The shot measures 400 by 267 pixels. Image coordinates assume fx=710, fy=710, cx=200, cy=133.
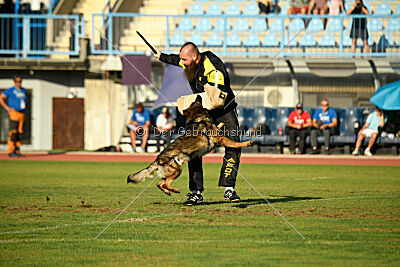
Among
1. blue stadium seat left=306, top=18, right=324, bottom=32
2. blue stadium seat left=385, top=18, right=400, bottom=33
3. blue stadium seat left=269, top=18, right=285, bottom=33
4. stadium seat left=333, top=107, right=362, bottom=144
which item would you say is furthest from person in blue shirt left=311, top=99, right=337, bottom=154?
blue stadium seat left=269, top=18, right=285, bottom=33

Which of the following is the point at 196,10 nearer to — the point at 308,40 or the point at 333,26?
the point at 308,40

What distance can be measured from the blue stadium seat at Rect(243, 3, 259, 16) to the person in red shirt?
6.32 meters

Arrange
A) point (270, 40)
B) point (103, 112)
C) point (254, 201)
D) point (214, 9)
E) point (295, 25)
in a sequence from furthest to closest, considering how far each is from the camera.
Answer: point (214, 9) < point (103, 112) < point (270, 40) < point (295, 25) < point (254, 201)

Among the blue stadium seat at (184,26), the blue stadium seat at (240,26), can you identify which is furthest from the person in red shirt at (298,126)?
the blue stadium seat at (184,26)

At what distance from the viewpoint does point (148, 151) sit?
1003 inches

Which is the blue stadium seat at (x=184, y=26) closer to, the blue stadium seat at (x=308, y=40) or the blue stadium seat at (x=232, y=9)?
the blue stadium seat at (x=232, y=9)

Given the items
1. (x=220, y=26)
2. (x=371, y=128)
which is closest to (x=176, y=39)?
(x=220, y=26)

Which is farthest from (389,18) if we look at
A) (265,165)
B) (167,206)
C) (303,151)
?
(167,206)

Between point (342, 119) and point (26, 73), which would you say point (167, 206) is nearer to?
point (342, 119)

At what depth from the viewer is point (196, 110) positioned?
8.73m

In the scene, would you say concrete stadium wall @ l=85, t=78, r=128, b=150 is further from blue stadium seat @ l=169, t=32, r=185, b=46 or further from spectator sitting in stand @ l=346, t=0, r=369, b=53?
spectator sitting in stand @ l=346, t=0, r=369, b=53

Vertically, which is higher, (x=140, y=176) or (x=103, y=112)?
(x=103, y=112)

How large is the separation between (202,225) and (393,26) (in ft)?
66.7

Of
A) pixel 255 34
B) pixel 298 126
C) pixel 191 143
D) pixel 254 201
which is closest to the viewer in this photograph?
pixel 191 143
